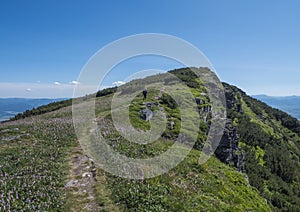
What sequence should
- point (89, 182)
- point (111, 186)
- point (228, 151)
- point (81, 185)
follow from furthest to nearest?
1. point (228, 151)
2. point (89, 182)
3. point (81, 185)
4. point (111, 186)

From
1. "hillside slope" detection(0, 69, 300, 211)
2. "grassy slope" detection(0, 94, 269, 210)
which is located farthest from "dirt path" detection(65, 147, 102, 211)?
"grassy slope" detection(0, 94, 269, 210)

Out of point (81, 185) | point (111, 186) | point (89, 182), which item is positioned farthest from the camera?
point (89, 182)

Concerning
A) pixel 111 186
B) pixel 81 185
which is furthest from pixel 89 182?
pixel 111 186

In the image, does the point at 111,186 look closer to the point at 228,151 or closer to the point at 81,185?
the point at 81,185

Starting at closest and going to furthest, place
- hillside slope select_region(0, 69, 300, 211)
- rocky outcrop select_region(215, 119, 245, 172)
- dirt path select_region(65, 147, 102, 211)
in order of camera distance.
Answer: dirt path select_region(65, 147, 102, 211), hillside slope select_region(0, 69, 300, 211), rocky outcrop select_region(215, 119, 245, 172)

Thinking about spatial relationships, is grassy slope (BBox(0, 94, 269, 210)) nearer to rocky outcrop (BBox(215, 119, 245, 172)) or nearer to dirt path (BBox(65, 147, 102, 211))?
dirt path (BBox(65, 147, 102, 211))

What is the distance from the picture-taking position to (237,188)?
65.2 feet

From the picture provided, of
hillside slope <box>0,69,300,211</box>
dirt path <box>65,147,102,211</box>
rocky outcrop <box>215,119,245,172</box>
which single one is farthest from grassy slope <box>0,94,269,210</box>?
rocky outcrop <box>215,119,245,172</box>

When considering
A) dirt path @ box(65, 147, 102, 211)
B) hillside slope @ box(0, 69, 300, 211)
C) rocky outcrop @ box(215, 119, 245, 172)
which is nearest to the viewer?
dirt path @ box(65, 147, 102, 211)

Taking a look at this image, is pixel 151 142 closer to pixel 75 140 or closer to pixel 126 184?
pixel 75 140

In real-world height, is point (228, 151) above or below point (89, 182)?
below

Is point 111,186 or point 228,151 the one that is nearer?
point 111,186

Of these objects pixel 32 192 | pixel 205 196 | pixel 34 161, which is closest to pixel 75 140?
pixel 34 161

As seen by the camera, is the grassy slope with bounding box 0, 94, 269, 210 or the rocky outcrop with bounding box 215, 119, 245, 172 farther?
the rocky outcrop with bounding box 215, 119, 245, 172
